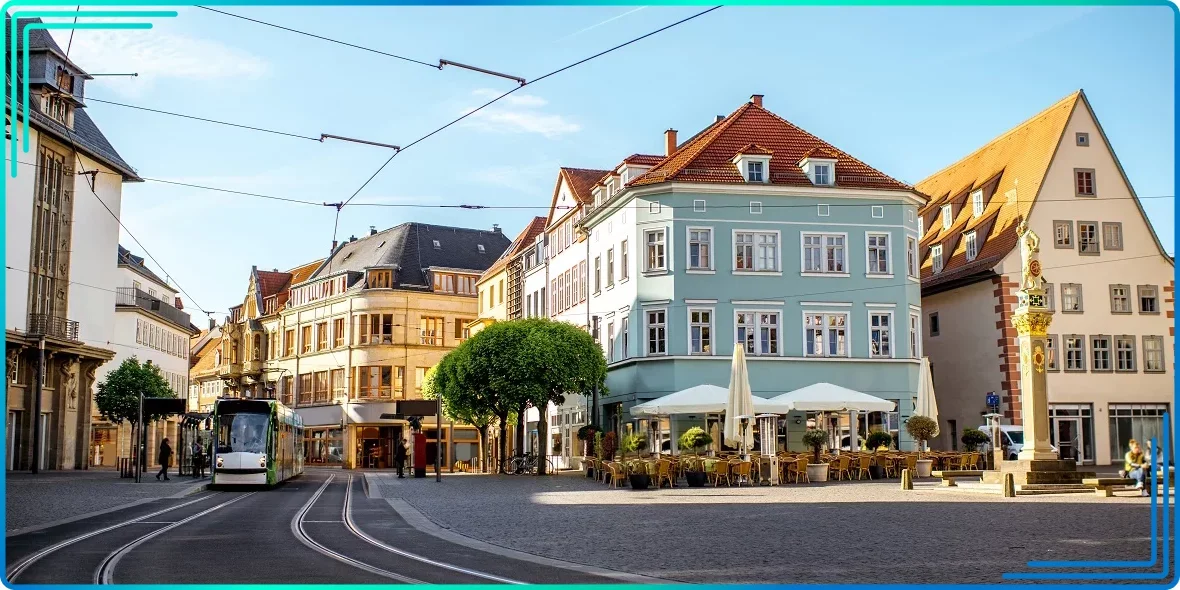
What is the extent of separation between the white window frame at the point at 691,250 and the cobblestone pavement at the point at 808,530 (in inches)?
629

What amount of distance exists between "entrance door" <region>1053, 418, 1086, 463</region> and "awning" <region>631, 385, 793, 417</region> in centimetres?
1507

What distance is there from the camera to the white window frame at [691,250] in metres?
44.1

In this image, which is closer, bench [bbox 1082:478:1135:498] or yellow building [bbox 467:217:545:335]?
bench [bbox 1082:478:1135:498]

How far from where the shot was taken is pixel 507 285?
2687 inches

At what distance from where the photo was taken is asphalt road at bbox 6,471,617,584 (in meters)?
11.8

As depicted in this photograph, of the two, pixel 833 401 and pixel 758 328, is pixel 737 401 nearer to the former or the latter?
pixel 833 401

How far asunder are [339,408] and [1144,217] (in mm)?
51629

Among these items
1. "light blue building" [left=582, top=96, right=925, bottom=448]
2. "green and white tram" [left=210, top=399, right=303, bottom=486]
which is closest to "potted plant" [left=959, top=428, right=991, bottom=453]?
"light blue building" [left=582, top=96, right=925, bottom=448]

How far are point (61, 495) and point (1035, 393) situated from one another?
917 inches

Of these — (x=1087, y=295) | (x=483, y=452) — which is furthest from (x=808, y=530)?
(x=483, y=452)

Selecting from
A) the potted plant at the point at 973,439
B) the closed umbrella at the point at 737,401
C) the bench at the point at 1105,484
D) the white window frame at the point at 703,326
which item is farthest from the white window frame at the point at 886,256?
the bench at the point at 1105,484

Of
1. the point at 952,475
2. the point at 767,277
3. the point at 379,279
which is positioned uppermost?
the point at 379,279

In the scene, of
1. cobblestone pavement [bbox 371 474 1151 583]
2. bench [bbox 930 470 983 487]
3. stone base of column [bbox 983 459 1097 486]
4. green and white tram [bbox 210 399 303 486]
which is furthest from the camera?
green and white tram [bbox 210 399 303 486]

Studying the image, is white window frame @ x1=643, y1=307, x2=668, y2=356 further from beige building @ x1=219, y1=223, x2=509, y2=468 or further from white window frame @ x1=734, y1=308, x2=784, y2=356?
beige building @ x1=219, y1=223, x2=509, y2=468
